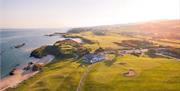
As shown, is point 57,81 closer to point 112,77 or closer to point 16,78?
point 112,77

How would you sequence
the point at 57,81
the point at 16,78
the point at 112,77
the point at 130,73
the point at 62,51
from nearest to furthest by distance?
the point at 112,77 → the point at 57,81 → the point at 130,73 → the point at 16,78 → the point at 62,51

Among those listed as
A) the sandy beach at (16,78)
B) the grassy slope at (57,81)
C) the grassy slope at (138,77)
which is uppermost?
the grassy slope at (138,77)

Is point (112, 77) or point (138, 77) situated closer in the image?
point (138, 77)

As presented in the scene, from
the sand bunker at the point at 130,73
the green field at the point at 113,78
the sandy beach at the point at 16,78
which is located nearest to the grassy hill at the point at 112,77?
the green field at the point at 113,78

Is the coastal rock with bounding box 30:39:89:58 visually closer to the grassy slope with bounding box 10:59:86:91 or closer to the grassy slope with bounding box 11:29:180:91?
the grassy slope with bounding box 11:29:180:91

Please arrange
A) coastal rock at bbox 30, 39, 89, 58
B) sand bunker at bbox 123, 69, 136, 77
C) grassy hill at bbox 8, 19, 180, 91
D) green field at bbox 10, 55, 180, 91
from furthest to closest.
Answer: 1. coastal rock at bbox 30, 39, 89, 58
2. sand bunker at bbox 123, 69, 136, 77
3. grassy hill at bbox 8, 19, 180, 91
4. green field at bbox 10, 55, 180, 91

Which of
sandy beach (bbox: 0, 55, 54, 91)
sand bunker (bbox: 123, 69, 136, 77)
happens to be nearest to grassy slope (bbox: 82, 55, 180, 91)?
sand bunker (bbox: 123, 69, 136, 77)

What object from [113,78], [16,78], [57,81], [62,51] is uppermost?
[62,51]

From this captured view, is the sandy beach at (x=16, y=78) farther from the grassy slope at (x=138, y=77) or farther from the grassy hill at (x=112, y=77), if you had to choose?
the grassy slope at (x=138, y=77)

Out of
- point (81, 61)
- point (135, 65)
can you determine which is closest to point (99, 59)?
point (81, 61)

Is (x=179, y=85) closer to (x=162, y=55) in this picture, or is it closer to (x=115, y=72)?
(x=115, y=72)

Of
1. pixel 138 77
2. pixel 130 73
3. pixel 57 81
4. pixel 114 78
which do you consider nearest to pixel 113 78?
pixel 114 78
